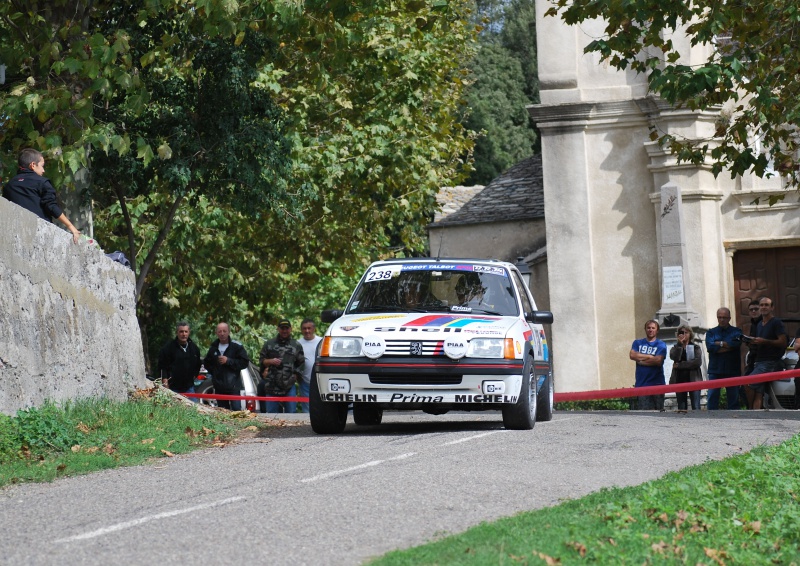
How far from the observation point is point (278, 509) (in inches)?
324

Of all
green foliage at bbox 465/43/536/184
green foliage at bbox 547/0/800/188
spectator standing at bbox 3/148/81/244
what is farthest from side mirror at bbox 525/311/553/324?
green foliage at bbox 465/43/536/184

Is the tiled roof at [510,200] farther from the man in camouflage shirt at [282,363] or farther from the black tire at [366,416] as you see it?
the black tire at [366,416]

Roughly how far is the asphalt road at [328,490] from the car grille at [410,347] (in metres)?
0.81

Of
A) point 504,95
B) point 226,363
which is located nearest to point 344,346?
point 226,363

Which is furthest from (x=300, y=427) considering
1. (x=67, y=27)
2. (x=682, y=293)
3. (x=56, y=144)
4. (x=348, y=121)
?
(x=682, y=293)

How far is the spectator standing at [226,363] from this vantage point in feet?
66.3

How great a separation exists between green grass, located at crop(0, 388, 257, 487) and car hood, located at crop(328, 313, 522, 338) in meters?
1.73

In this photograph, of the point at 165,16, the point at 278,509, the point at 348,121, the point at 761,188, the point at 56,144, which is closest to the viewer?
the point at 278,509

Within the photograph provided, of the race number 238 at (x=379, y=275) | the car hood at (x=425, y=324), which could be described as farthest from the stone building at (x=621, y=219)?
the car hood at (x=425, y=324)

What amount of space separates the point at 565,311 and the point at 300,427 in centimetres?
1418

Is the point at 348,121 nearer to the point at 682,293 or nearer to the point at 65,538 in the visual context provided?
the point at 682,293

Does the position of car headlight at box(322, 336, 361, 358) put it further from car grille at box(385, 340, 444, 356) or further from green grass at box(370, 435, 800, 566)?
green grass at box(370, 435, 800, 566)

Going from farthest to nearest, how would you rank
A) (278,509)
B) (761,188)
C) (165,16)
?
(761,188), (165,16), (278,509)

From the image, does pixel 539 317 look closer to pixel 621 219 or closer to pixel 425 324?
pixel 425 324
